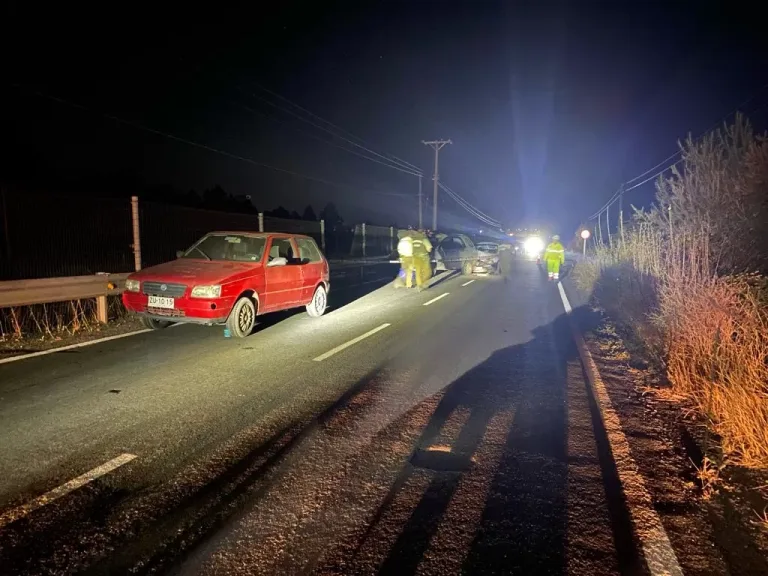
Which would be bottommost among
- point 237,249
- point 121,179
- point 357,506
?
point 357,506

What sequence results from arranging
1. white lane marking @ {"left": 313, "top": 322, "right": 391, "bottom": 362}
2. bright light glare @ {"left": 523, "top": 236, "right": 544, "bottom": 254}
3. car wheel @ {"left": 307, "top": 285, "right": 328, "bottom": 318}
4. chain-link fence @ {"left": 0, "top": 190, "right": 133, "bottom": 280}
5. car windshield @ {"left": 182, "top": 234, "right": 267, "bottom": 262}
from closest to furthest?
white lane marking @ {"left": 313, "top": 322, "right": 391, "bottom": 362}
car windshield @ {"left": 182, "top": 234, "right": 267, "bottom": 262}
chain-link fence @ {"left": 0, "top": 190, "right": 133, "bottom": 280}
car wheel @ {"left": 307, "top": 285, "right": 328, "bottom": 318}
bright light glare @ {"left": 523, "top": 236, "right": 544, "bottom": 254}

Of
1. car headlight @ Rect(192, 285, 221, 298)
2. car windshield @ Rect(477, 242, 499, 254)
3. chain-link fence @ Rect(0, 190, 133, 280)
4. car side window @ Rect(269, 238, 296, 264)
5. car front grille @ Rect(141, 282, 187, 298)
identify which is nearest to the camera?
car headlight @ Rect(192, 285, 221, 298)

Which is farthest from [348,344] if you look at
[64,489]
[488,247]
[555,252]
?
[488,247]

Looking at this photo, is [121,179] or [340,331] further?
[121,179]

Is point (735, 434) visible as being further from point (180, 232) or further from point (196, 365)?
point (180, 232)

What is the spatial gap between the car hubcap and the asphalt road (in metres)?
0.87

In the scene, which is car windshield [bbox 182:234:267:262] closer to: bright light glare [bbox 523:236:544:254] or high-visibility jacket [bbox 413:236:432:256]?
high-visibility jacket [bbox 413:236:432:256]

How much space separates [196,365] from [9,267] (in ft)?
20.8

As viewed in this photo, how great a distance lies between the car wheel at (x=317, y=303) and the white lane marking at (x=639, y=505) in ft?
20.8

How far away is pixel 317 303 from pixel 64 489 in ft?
24.4

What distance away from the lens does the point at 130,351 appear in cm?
734

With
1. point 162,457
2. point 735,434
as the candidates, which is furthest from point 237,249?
point 735,434

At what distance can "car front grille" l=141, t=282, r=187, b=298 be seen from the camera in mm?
7684

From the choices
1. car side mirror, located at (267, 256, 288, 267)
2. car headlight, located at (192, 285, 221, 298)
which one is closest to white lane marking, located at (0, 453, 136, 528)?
car headlight, located at (192, 285, 221, 298)
